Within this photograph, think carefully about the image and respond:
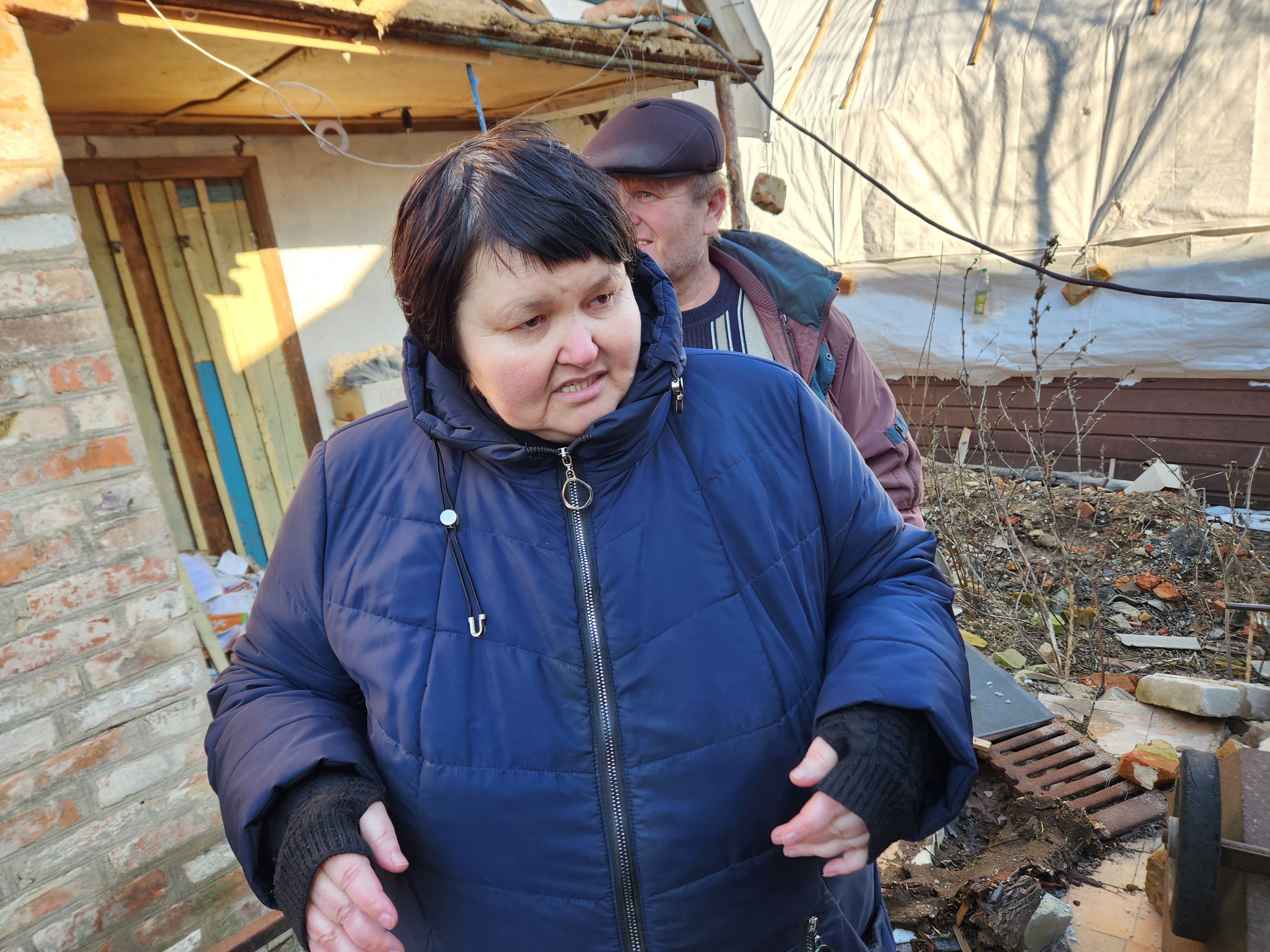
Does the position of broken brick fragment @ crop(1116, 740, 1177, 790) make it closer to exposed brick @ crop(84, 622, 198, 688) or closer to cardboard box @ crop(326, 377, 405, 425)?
exposed brick @ crop(84, 622, 198, 688)

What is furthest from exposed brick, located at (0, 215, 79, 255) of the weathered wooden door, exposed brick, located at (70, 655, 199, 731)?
the weathered wooden door

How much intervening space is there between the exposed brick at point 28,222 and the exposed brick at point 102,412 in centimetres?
42

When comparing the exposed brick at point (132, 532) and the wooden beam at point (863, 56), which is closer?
the exposed brick at point (132, 532)

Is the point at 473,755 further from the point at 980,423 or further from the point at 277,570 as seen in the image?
the point at 980,423

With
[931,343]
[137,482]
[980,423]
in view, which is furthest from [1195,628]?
[137,482]

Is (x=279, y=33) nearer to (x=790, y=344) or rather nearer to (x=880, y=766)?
(x=790, y=344)

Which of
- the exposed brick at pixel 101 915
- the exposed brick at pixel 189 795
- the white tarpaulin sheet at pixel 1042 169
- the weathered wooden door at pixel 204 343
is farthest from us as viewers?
the white tarpaulin sheet at pixel 1042 169

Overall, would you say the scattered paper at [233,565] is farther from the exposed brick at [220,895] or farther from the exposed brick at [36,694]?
the exposed brick at [36,694]

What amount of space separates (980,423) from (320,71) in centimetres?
418

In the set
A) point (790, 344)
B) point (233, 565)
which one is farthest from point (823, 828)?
point (233, 565)

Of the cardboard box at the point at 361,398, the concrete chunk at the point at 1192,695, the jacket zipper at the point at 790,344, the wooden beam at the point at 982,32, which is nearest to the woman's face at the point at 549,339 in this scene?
the jacket zipper at the point at 790,344

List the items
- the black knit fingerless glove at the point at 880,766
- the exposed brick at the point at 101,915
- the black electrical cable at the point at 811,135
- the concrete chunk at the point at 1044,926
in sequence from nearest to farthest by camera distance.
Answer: the black knit fingerless glove at the point at 880,766 < the concrete chunk at the point at 1044,926 < the exposed brick at the point at 101,915 < the black electrical cable at the point at 811,135

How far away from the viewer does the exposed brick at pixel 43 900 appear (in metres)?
2.15

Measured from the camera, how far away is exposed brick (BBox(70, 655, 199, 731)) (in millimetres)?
2275
